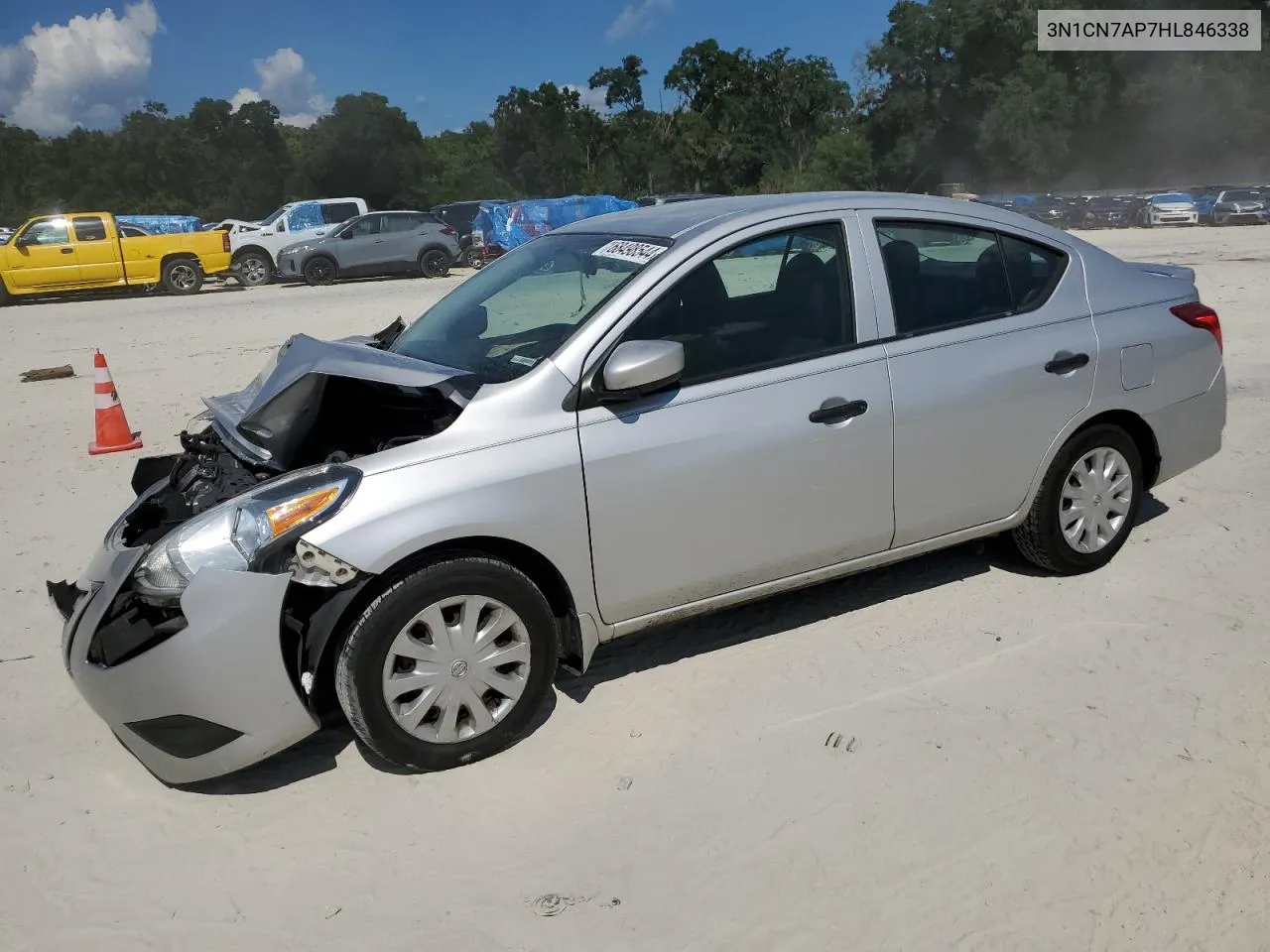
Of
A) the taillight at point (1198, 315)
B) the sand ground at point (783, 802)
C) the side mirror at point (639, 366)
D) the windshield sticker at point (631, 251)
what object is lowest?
the sand ground at point (783, 802)

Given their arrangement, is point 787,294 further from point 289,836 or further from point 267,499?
point 289,836

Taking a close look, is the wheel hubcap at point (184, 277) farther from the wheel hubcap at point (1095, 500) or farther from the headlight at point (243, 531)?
the wheel hubcap at point (1095, 500)

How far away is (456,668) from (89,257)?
21.8 meters

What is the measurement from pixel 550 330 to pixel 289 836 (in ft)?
6.37

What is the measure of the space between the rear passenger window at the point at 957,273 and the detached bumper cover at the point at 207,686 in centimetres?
258

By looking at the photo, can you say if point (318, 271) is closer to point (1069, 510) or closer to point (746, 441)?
point (1069, 510)

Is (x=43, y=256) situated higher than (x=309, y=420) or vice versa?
(x=43, y=256)

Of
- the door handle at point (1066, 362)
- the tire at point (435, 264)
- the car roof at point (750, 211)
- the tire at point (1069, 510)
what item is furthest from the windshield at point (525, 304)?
the tire at point (435, 264)

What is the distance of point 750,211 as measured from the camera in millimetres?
4164

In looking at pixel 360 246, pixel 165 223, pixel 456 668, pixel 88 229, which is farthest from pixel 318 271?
pixel 456 668

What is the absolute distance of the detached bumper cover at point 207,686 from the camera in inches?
126

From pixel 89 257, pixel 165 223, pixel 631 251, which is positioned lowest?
pixel 631 251

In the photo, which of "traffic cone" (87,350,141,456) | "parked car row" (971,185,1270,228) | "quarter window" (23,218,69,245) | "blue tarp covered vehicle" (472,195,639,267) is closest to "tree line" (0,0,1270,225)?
"parked car row" (971,185,1270,228)

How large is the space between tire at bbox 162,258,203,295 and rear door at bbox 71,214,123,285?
0.98m
